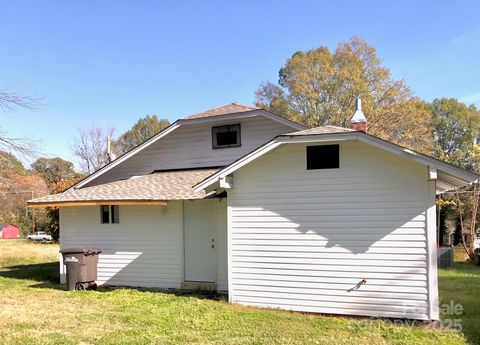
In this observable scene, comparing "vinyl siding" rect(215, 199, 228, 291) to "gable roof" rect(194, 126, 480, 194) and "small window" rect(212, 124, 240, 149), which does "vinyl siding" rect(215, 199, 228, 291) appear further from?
"small window" rect(212, 124, 240, 149)

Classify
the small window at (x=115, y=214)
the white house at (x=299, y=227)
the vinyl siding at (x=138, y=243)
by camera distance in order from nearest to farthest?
the white house at (x=299, y=227) < the vinyl siding at (x=138, y=243) < the small window at (x=115, y=214)

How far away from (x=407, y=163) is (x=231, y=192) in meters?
3.48

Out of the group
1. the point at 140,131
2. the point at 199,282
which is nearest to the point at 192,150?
the point at 199,282

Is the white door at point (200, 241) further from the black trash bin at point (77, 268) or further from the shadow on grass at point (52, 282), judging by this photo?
the black trash bin at point (77, 268)

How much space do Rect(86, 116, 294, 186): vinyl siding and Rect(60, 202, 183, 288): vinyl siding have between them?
178 cm

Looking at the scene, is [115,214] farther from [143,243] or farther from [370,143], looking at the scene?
[370,143]

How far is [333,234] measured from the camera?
8047 millimetres

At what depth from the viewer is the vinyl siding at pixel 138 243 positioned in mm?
10875

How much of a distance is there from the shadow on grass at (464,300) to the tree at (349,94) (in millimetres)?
19527

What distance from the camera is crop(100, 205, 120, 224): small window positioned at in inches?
458

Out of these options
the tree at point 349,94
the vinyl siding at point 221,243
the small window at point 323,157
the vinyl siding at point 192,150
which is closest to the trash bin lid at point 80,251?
the vinyl siding at point 192,150

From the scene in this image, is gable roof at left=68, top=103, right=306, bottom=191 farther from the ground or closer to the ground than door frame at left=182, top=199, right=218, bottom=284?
farther from the ground

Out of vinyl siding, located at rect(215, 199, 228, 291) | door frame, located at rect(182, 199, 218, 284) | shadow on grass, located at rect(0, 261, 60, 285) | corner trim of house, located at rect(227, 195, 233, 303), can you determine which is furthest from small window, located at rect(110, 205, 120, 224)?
corner trim of house, located at rect(227, 195, 233, 303)

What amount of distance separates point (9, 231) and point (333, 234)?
57719 mm
